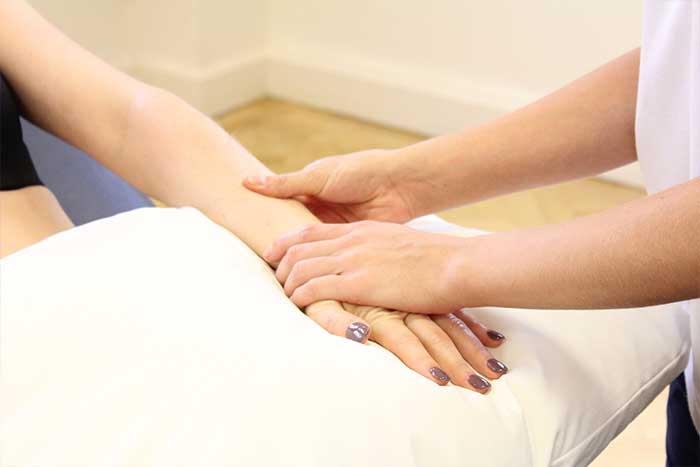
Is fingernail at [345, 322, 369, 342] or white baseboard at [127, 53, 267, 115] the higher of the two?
fingernail at [345, 322, 369, 342]

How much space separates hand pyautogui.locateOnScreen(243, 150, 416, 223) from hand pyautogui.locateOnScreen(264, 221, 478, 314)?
138 millimetres

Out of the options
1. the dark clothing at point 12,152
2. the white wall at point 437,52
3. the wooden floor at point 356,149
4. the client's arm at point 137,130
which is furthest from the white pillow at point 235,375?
the white wall at point 437,52

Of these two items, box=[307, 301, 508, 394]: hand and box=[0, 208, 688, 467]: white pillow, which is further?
box=[307, 301, 508, 394]: hand

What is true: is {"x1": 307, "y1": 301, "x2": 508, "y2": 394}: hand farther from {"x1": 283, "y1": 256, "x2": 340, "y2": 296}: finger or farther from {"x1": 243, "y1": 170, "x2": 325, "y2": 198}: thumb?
{"x1": 243, "y1": 170, "x2": 325, "y2": 198}: thumb

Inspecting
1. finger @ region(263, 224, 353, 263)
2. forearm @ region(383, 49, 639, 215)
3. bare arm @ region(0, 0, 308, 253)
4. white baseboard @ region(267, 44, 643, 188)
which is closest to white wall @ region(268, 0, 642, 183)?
white baseboard @ region(267, 44, 643, 188)

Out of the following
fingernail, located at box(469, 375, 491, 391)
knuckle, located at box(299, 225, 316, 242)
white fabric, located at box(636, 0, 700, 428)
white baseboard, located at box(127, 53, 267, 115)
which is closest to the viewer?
fingernail, located at box(469, 375, 491, 391)

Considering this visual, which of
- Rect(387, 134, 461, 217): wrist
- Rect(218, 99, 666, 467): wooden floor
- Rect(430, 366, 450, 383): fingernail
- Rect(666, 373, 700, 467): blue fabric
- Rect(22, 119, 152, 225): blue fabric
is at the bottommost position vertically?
Rect(218, 99, 666, 467): wooden floor

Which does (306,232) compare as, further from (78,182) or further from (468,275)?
(78,182)

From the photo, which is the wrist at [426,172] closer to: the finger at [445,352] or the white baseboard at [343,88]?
the finger at [445,352]

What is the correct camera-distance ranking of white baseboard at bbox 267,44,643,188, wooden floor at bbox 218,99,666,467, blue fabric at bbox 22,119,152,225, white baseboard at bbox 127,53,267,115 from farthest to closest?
white baseboard at bbox 127,53,267,115 → white baseboard at bbox 267,44,643,188 → wooden floor at bbox 218,99,666,467 → blue fabric at bbox 22,119,152,225

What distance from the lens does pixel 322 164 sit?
Result: 3.81 feet

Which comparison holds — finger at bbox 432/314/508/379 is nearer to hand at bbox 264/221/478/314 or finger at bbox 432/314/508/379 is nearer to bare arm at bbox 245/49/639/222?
hand at bbox 264/221/478/314

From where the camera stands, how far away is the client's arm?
1.12 m

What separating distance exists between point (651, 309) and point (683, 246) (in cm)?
21
